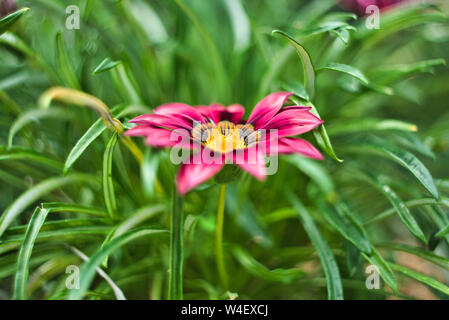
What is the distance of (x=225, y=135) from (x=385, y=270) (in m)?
0.31

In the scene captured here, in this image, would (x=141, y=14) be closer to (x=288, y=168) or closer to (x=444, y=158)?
(x=288, y=168)

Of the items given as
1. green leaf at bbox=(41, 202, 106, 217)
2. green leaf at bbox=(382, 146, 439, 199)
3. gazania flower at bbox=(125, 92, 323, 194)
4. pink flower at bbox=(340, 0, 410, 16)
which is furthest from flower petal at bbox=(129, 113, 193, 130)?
pink flower at bbox=(340, 0, 410, 16)

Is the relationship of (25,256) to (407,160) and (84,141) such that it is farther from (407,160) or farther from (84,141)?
(407,160)

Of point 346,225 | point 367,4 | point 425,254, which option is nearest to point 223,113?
point 346,225

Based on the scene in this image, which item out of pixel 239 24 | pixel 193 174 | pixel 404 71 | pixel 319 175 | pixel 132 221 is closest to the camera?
pixel 193 174

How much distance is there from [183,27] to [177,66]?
0.09 meters

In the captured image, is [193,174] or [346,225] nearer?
[193,174]

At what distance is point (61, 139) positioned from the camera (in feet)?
2.93

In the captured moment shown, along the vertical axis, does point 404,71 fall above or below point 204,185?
above

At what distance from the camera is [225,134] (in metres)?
0.59

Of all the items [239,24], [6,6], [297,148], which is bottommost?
[297,148]

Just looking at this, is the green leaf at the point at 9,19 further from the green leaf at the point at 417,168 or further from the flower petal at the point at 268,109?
the green leaf at the point at 417,168

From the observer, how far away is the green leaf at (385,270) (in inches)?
22.5
